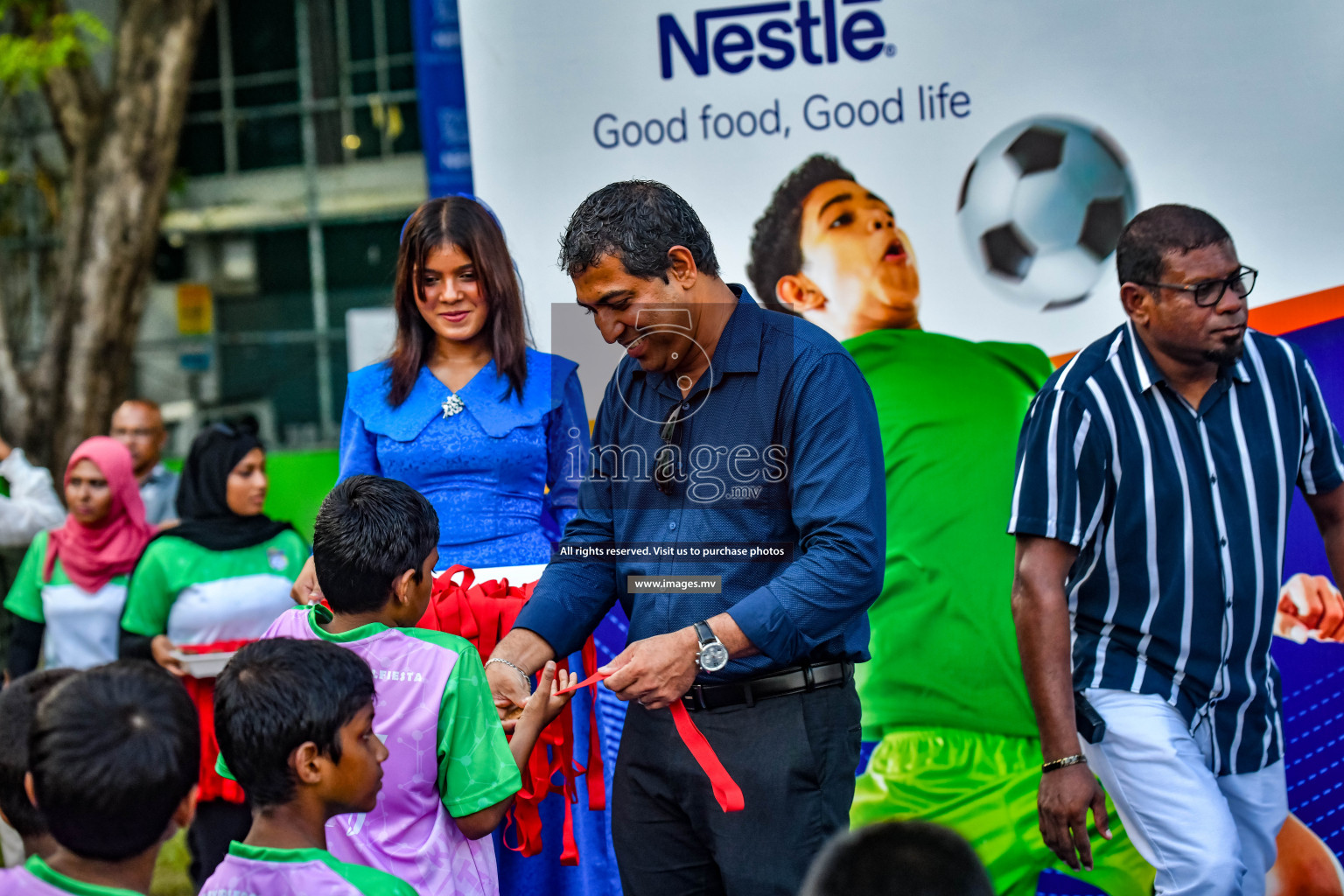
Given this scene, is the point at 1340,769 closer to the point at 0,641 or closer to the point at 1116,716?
the point at 1116,716

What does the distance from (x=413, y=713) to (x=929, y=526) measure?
1999 mm

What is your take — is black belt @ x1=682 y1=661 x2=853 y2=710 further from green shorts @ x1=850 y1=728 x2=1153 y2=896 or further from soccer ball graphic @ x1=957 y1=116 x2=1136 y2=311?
soccer ball graphic @ x1=957 y1=116 x2=1136 y2=311

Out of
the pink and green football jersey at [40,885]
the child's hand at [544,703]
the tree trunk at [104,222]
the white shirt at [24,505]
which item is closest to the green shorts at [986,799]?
the child's hand at [544,703]

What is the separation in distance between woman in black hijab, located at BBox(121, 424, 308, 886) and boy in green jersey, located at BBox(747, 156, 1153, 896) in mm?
2055

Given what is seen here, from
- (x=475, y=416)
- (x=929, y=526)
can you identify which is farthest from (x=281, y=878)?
(x=929, y=526)

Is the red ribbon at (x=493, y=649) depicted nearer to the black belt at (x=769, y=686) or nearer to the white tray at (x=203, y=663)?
the black belt at (x=769, y=686)

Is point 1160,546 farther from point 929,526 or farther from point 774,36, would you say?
point 774,36

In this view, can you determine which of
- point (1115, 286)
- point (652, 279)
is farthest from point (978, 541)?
point (652, 279)

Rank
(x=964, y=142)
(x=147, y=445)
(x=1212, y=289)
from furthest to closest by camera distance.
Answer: (x=147, y=445) → (x=964, y=142) → (x=1212, y=289)

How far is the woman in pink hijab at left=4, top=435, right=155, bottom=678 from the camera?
4762 millimetres

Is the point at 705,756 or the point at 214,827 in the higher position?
the point at 705,756

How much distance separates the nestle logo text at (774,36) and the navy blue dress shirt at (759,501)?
1.47m

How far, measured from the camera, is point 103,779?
5.41 ft

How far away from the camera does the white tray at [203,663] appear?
4.08m
